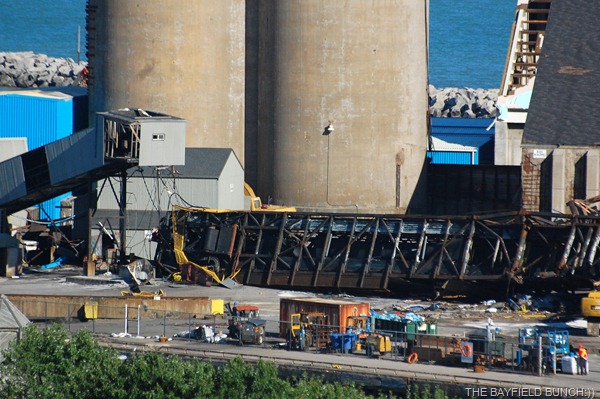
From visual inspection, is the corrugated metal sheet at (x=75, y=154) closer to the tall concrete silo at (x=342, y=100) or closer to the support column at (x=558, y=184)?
the tall concrete silo at (x=342, y=100)

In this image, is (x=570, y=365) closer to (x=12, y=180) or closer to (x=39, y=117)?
(x=12, y=180)

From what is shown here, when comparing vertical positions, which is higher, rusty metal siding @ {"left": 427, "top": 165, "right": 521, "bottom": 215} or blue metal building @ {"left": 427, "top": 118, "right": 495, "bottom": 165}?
blue metal building @ {"left": 427, "top": 118, "right": 495, "bottom": 165}

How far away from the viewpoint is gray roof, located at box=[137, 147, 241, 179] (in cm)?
4941

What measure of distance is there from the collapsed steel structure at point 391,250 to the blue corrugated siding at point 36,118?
15.7m

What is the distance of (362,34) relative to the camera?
55375 mm

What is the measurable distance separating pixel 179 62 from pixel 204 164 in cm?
779

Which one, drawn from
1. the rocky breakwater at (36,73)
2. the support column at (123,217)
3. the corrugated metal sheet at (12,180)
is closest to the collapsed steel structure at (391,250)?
the support column at (123,217)

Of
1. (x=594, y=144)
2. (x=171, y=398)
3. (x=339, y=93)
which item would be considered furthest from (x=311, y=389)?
(x=339, y=93)

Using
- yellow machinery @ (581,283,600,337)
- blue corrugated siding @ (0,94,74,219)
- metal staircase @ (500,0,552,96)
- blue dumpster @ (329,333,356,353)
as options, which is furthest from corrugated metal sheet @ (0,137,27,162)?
yellow machinery @ (581,283,600,337)

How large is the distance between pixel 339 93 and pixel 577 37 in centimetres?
1050

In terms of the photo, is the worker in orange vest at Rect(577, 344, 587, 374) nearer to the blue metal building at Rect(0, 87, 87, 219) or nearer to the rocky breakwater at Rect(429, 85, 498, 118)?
the blue metal building at Rect(0, 87, 87, 219)

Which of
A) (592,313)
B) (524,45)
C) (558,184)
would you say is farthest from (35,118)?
(592,313)

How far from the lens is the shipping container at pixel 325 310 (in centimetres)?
3438

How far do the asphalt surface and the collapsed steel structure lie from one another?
3.51 ft
